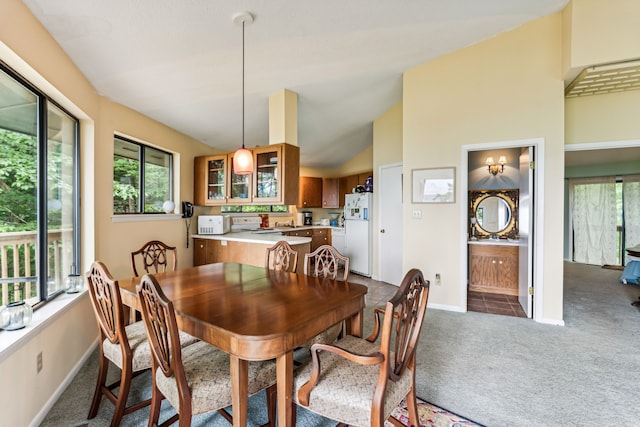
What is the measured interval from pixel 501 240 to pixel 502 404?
9.69 feet

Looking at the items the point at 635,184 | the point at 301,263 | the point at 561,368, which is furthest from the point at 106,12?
the point at 635,184

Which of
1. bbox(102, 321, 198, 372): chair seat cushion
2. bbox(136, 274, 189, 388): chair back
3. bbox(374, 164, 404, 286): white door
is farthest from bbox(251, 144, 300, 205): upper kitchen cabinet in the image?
bbox(136, 274, 189, 388): chair back

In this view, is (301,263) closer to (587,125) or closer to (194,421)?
(194,421)

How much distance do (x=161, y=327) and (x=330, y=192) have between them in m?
5.86

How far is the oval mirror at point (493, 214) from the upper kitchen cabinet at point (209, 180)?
4072mm

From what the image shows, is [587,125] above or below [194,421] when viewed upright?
above

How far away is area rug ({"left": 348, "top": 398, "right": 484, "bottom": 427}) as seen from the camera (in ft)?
5.31

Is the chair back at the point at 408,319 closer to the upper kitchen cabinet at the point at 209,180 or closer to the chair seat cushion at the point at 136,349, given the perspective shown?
the chair seat cushion at the point at 136,349

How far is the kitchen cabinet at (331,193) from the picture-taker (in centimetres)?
684

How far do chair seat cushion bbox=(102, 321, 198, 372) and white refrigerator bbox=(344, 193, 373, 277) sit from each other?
386 cm

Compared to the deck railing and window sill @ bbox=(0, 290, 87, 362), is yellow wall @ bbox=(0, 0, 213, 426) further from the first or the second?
the deck railing

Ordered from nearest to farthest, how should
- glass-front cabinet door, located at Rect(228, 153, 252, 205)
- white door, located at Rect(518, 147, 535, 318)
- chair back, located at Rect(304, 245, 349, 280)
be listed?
1. chair back, located at Rect(304, 245, 349, 280)
2. white door, located at Rect(518, 147, 535, 318)
3. glass-front cabinet door, located at Rect(228, 153, 252, 205)

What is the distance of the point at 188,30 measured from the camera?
2.15m

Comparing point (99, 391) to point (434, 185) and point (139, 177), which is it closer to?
point (139, 177)
